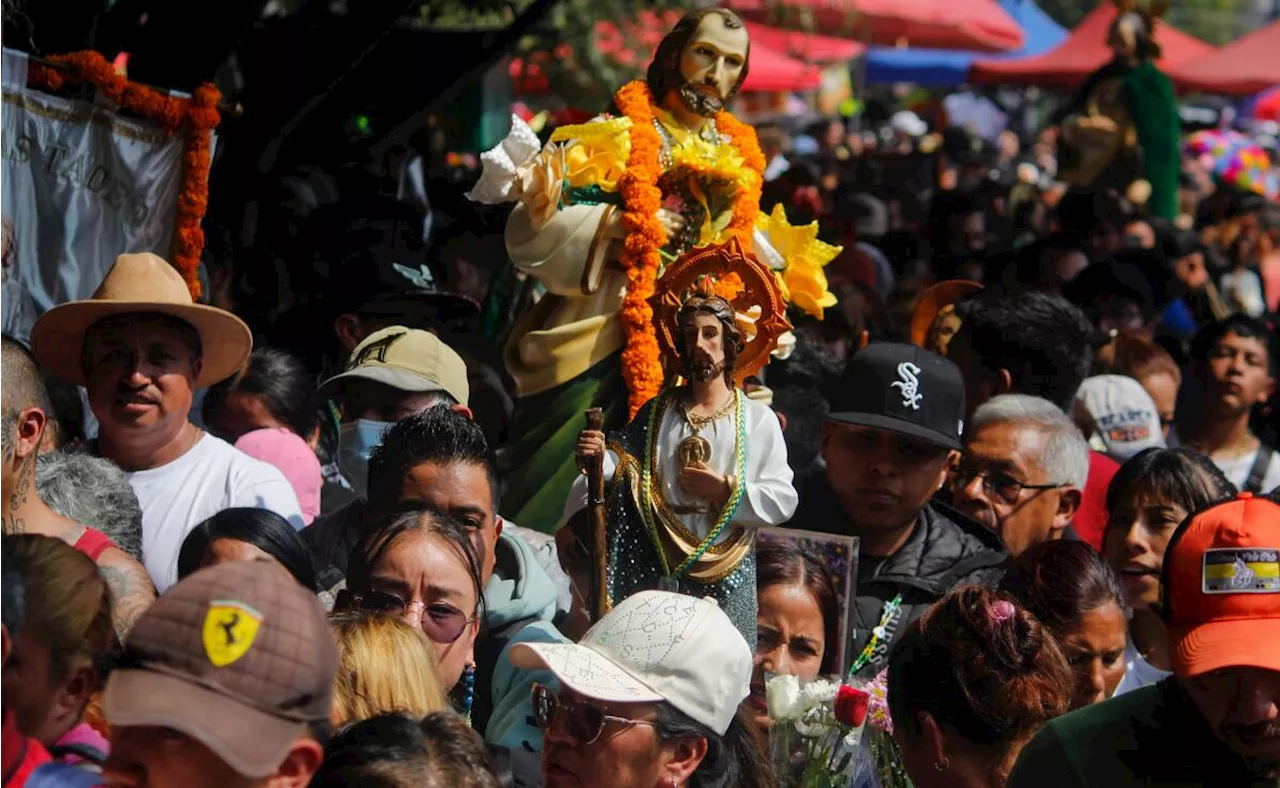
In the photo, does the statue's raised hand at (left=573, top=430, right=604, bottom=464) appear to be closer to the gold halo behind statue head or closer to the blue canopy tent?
the gold halo behind statue head

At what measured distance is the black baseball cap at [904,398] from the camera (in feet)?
19.2

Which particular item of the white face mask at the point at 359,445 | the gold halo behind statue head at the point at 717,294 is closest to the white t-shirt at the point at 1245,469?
the gold halo behind statue head at the point at 717,294

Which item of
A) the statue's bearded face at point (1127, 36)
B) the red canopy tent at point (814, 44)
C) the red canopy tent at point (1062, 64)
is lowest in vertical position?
the red canopy tent at point (1062, 64)

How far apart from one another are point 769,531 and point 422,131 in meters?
7.31

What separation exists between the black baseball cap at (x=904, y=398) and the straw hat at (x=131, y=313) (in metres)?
1.73

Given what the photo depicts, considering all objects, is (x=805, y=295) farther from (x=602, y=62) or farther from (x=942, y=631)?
(x=602, y=62)

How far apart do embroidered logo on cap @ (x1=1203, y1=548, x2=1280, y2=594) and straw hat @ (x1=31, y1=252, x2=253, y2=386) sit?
2.95m

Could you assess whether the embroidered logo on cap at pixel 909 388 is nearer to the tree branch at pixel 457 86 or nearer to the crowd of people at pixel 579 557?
the crowd of people at pixel 579 557

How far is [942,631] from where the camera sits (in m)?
3.87

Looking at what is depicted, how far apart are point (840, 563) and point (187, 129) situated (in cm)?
307

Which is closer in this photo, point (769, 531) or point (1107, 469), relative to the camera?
point (769, 531)

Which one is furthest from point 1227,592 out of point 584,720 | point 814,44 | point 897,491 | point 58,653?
point 814,44

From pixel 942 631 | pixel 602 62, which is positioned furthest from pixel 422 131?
pixel 942 631

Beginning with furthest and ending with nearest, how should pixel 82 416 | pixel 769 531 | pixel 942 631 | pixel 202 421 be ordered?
1. pixel 202 421
2. pixel 82 416
3. pixel 769 531
4. pixel 942 631
